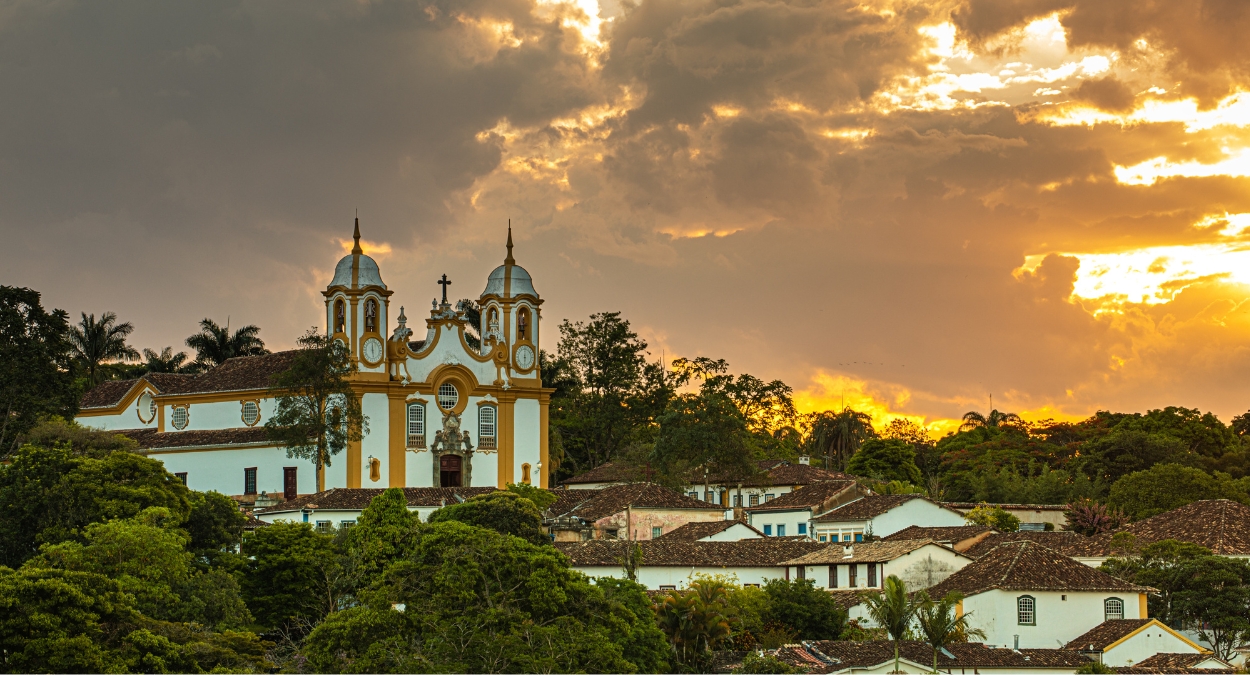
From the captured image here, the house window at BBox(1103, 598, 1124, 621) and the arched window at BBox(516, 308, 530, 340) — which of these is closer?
the house window at BBox(1103, 598, 1124, 621)

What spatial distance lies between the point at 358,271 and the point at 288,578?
2659 centimetres

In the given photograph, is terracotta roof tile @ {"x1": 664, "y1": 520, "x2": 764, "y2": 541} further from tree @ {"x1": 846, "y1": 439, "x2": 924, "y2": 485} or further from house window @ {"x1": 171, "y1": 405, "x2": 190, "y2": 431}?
tree @ {"x1": 846, "y1": 439, "x2": 924, "y2": 485}

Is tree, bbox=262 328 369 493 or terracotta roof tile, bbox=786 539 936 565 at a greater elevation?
tree, bbox=262 328 369 493

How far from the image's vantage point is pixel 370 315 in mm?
65625

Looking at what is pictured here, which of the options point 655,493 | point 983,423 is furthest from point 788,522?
point 983,423

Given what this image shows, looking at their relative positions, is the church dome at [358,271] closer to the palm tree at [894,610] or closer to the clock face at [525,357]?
the clock face at [525,357]

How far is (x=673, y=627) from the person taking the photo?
124 ft

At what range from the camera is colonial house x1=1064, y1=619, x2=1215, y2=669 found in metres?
38.9

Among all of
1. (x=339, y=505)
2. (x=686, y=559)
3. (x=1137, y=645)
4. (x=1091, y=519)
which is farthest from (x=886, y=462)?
(x=1137, y=645)

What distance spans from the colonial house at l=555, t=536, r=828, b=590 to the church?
1588 cm

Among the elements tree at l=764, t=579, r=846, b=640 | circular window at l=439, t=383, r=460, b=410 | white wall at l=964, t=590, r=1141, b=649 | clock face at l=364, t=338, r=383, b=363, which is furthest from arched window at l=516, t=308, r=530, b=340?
white wall at l=964, t=590, r=1141, b=649

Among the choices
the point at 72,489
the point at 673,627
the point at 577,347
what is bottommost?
the point at 673,627

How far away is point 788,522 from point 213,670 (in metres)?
34.5

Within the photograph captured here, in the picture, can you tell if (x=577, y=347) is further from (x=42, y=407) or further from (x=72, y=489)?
(x=72, y=489)
